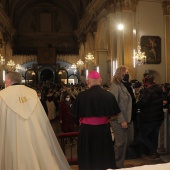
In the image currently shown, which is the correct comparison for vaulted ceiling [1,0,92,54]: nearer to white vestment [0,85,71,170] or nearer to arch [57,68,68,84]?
arch [57,68,68,84]

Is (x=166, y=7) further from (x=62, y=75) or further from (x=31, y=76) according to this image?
(x=31, y=76)

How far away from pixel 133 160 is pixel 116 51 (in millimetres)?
11832

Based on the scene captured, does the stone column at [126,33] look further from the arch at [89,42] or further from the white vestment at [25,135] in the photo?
the white vestment at [25,135]

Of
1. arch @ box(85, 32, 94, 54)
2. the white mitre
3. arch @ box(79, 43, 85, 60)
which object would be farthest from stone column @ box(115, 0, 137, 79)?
arch @ box(79, 43, 85, 60)

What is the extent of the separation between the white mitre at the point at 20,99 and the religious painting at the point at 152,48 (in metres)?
13.2

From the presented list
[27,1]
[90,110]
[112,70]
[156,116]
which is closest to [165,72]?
[112,70]

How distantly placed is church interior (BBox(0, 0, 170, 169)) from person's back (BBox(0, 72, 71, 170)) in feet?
9.93

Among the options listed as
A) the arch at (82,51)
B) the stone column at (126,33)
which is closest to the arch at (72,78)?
the arch at (82,51)

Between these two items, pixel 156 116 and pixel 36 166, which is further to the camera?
pixel 156 116

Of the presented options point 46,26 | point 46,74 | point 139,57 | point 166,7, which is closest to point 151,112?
point 139,57

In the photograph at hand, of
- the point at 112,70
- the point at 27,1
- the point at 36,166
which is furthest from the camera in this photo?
the point at 27,1

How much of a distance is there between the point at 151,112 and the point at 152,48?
11823 millimetres

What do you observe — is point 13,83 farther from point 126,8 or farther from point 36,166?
point 126,8

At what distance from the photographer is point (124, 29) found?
1642cm
